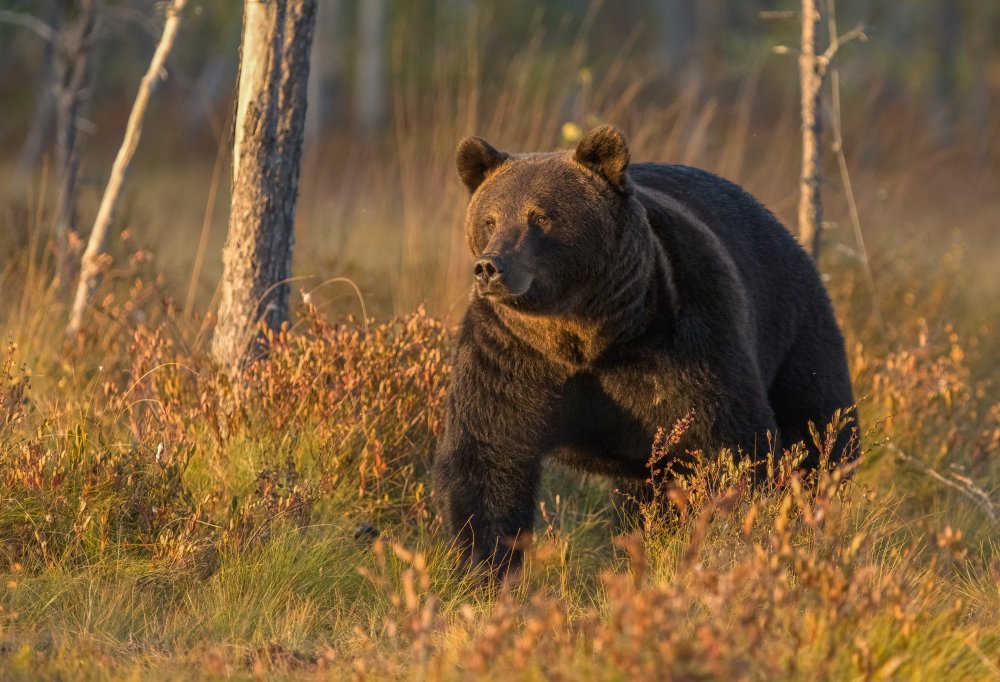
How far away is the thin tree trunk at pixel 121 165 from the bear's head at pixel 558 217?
2.57 meters

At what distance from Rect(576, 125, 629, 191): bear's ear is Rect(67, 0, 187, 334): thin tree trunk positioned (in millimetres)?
2839

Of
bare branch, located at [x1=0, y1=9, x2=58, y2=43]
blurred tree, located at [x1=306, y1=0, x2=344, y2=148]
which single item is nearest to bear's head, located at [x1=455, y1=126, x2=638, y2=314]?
bare branch, located at [x1=0, y1=9, x2=58, y2=43]

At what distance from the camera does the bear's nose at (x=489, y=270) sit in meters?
3.94

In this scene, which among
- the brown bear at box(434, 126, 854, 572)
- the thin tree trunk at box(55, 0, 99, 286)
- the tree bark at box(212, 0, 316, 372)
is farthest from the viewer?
the thin tree trunk at box(55, 0, 99, 286)

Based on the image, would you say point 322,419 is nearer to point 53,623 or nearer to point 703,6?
point 53,623

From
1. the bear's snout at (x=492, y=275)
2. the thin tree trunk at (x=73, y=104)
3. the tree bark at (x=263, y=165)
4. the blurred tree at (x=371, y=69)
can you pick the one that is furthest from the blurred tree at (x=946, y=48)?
the bear's snout at (x=492, y=275)

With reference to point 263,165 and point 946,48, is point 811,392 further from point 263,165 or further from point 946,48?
point 946,48

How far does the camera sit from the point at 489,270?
3.98 m

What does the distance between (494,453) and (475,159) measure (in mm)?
991

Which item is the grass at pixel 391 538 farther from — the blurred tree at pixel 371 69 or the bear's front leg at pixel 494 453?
the blurred tree at pixel 371 69

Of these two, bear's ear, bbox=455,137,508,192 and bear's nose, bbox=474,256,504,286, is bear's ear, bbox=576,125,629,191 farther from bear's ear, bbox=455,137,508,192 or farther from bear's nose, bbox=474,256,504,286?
bear's nose, bbox=474,256,504,286

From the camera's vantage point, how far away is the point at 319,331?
17.3 feet

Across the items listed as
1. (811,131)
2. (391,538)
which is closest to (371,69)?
(811,131)

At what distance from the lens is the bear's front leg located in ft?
14.4
